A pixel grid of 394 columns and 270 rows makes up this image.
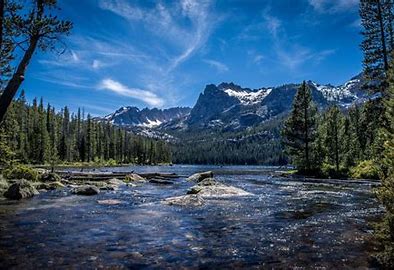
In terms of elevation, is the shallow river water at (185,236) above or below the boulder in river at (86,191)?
below

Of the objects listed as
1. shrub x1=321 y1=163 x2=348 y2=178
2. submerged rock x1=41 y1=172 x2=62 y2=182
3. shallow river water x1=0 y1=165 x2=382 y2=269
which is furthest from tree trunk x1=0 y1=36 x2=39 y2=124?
shrub x1=321 y1=163 x2=348 y2=178

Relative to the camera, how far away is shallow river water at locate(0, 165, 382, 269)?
37.6 feet

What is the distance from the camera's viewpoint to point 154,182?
4906cm

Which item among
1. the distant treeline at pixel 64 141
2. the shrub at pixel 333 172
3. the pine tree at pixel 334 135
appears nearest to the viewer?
the shrub at pixel 333 172

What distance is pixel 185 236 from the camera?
1527 cm

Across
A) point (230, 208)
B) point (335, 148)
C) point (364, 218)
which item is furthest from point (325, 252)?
point (335, 148)

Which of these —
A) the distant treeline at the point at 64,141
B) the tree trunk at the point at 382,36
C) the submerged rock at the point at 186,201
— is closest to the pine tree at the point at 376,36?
the tree trunk at the point at 382,36

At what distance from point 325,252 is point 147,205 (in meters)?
15.0

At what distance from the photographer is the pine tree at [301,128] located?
67.4m

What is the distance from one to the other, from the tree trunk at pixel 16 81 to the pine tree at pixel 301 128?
203ft

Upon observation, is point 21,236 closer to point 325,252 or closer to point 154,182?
point 325,252

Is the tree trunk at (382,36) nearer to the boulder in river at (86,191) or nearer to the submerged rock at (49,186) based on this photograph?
the boulder in river at (86,191)

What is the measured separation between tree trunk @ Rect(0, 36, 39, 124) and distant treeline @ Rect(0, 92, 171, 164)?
7679 cm

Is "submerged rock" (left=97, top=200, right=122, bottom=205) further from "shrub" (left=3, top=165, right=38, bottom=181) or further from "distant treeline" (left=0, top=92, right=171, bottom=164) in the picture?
"distant treeline" (left=0, top=92, right=171, bottom=164)
